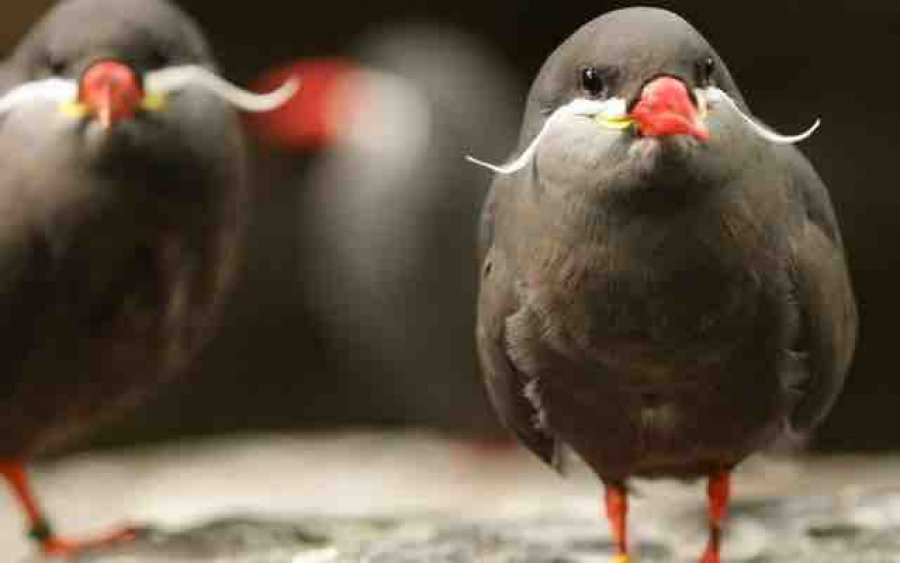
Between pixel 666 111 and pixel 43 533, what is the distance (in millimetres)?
1788

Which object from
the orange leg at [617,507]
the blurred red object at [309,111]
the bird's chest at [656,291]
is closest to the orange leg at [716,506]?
the orange leg at [617,507]

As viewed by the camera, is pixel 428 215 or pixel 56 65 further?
pixel 428 215

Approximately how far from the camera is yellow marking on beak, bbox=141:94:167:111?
2807mm

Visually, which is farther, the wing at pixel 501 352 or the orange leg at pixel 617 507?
the orange leg at pixel 617 507

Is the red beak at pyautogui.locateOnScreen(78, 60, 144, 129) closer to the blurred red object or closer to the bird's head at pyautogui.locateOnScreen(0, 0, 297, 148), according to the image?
the bird's head at pyautogui.locateOnScreen(0, 0, 297, 148)

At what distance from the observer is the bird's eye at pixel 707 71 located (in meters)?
2.17

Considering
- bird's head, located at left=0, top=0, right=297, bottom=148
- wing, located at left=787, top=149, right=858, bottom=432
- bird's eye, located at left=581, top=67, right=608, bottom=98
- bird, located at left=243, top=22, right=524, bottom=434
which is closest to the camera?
bird's eye, located at left=581, top=67, right=608, bottom=98

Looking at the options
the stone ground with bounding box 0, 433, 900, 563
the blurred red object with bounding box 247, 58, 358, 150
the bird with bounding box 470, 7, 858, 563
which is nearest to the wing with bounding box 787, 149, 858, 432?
the bird with bounding box 470, 7, 858, 563

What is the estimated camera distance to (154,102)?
2824 millimetres

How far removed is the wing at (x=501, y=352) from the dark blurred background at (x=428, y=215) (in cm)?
74

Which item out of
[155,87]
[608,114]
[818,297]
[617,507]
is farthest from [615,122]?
[155,87]

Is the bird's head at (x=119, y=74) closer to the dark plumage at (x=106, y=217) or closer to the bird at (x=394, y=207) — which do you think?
the dark plumage at (x=106, y=217)

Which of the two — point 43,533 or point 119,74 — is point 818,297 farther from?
point 43,533

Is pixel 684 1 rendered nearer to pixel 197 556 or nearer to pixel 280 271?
pixel 197 556
